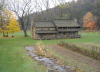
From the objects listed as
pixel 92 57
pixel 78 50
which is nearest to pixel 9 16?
pixel 78 50

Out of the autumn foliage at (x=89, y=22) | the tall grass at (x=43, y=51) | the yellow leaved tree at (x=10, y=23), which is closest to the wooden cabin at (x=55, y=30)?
the yellow leaved tree at (x=10, y=23)

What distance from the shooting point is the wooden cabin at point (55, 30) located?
35500 millimetres

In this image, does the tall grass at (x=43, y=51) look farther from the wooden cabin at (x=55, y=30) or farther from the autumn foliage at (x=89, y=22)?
the autumn foliage at (x=89, y=22)

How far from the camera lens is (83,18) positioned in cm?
7894

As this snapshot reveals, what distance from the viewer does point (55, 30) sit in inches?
1486

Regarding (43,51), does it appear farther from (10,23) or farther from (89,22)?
(89,22)

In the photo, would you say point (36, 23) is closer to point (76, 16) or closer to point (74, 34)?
point (74, 34)

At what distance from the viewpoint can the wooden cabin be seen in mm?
35500

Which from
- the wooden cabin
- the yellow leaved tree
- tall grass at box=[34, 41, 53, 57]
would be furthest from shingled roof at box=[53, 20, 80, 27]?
tall grass at box=[34, 41, 53, 57]

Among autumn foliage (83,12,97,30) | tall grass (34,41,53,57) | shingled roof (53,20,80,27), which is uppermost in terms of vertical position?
autumn foliage (83,12,97,30)

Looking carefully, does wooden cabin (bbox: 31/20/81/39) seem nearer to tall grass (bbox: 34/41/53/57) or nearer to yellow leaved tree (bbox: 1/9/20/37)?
yellow leaved tree (bbox: 1/9/20/37)

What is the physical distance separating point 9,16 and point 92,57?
3879 centimetres

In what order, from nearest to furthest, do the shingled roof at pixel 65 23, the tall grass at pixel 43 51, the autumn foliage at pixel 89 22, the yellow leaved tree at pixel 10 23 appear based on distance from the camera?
the tall grass at pixel 43 51 < the shingled roof at pixel 65 23 < the yellow leaved tree at pixel 10 23 < the autumn foliage at pixel 89 22

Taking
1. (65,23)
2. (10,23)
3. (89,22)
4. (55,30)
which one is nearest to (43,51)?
(55,30)
